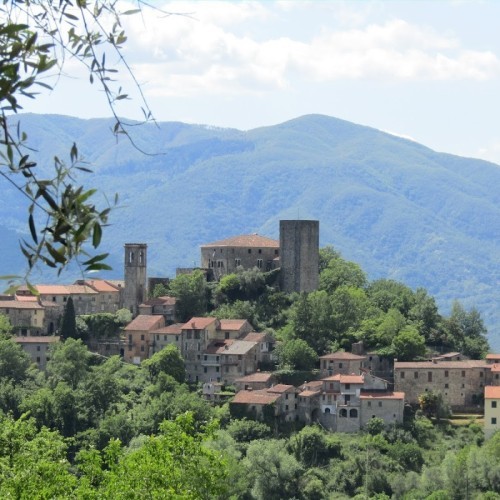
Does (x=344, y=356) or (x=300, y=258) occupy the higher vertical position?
(x=300, y=258)

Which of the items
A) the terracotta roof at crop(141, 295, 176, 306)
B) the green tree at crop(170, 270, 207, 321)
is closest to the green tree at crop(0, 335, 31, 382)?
the terracotta roof at crop(141, 295, 176, 306)

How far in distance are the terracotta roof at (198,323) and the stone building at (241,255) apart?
6584 millimetres

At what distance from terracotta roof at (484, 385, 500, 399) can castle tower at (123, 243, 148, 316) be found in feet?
69.3

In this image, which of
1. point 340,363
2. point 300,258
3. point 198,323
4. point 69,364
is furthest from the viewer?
point 300,258

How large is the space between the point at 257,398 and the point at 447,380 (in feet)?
28.9

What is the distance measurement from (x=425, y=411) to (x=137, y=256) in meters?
20.2

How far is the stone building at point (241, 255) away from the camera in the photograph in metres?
75.5

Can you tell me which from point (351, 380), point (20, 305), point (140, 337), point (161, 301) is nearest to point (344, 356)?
point (351, 380)

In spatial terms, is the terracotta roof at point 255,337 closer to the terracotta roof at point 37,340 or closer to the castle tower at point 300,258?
the castle tower at point 300,258

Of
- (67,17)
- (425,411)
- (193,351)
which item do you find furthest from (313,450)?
(67,17)

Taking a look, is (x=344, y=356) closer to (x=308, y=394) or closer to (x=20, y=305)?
(x=308, y=394)

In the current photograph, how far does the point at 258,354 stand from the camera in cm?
6806

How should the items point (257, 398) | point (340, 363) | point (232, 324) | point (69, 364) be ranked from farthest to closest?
point (232, 324), point (69, 364), point (340, 363), point (257, 398)

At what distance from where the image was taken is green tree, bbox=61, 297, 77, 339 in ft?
236
